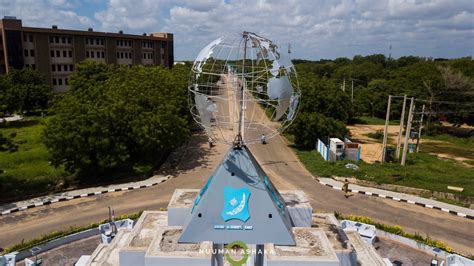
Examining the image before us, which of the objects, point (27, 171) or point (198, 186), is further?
point (27, 171)

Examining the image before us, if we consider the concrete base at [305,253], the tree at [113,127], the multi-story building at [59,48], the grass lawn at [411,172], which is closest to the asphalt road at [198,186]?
the grass lawn at [411,172]

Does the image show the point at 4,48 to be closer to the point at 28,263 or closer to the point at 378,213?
the point at 28,263

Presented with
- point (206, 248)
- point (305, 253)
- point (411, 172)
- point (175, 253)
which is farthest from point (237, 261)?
point (411, 172)

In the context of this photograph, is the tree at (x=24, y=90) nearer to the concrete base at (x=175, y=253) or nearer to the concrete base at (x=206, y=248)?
the concrete base at (x=206, y=248)

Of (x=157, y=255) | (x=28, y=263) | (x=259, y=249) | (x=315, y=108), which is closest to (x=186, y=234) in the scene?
(x=157, y=255)

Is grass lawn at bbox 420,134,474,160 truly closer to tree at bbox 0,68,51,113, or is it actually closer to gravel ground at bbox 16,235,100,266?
gravel ground at bbox 16,235,100,266

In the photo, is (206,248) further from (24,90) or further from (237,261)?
(24,90)

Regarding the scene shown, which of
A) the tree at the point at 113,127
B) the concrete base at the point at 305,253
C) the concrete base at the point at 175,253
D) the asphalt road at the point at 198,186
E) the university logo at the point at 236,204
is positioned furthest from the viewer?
the tree at the point at 113,127
